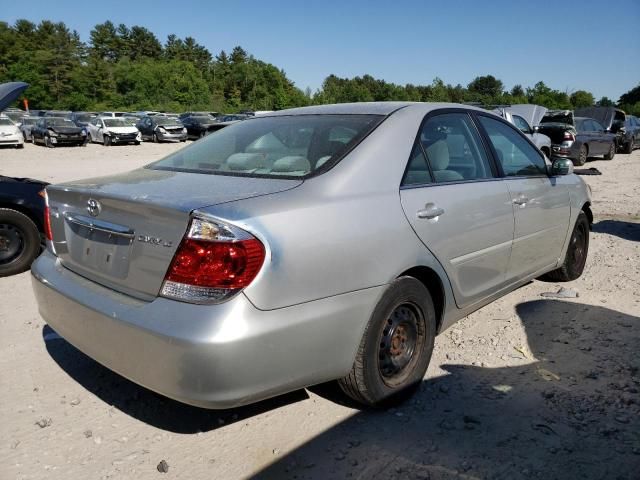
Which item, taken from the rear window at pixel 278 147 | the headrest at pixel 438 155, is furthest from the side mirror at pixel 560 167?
the rear window at pixel 278 147

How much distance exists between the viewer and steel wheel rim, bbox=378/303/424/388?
2721 mm

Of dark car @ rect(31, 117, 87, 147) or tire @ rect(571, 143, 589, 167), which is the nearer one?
tire @ rect(571, 143, 589, 167)

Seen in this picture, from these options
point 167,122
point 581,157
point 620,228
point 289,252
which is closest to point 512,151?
point 289,252

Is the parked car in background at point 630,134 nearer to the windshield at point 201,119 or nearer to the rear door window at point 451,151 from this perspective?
the rear door window at point 451,151

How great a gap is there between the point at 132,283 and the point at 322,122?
4.85 feet

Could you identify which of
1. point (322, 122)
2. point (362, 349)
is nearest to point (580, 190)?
point (322, 122)

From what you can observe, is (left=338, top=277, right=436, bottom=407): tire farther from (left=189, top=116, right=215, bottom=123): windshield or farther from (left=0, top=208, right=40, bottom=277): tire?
(left=189, top=116, right=215, bottom=123): windshield

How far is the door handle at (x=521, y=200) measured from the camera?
3572 mm

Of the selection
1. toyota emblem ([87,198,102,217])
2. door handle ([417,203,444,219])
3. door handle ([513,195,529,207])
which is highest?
toyota emblem ([87,198,102,217])

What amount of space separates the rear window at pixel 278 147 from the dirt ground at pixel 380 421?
1206mm

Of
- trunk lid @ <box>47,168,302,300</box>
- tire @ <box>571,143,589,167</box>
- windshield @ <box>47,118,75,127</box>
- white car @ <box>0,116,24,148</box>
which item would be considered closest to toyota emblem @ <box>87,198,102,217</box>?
trunk lid @ <box>47,168,302,300</box>

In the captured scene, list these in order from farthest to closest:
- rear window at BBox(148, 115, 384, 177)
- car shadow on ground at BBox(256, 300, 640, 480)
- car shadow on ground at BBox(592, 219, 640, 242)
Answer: car shadow on ground at BBox(592, 219, 640, 242)
rear window at BBox(148, 115, 384, 177)
car shadow on ground at BBox(256, 300, 640, 480)

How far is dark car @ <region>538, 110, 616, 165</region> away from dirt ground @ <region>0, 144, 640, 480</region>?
12780 millimetres

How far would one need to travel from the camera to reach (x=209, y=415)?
279 centimetres
